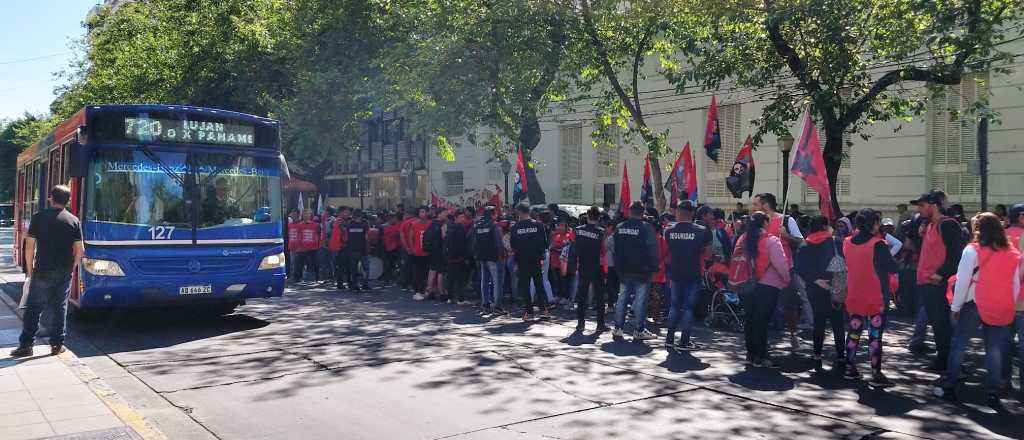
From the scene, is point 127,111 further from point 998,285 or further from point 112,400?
point 998,285

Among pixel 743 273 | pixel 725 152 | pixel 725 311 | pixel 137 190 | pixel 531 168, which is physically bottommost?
pixel 725 311

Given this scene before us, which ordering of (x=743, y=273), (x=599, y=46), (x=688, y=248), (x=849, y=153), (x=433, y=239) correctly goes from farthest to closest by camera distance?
(x=849, y=153) < (x=599, y=46) < (x=433, y=239) < (x=688, y=248) < (x=743, y=273)

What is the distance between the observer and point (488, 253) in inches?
535

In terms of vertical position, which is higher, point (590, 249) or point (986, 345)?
point (590, 249)

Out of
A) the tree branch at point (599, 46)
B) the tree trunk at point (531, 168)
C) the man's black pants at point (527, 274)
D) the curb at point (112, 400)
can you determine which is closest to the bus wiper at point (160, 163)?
the curb at point (112, 400)

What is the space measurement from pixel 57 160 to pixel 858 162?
63.3ft

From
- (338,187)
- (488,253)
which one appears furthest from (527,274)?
(338,187)

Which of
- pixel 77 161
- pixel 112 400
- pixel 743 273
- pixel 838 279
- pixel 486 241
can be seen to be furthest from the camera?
pixel 486 241

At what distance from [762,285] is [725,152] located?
18.6m

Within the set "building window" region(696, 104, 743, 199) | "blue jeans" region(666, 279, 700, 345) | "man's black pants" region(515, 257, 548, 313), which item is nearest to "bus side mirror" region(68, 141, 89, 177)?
"man's black pants" region(515, 257, 548, 313)

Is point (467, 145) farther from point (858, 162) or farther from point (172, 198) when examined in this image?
point (172, 198)

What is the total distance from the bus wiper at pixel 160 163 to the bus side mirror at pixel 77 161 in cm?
66

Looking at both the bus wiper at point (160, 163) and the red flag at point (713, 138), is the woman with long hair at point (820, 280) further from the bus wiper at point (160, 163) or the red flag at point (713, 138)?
the red flag at point (713, 138)

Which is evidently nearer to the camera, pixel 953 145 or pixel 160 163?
pixel 160 163
